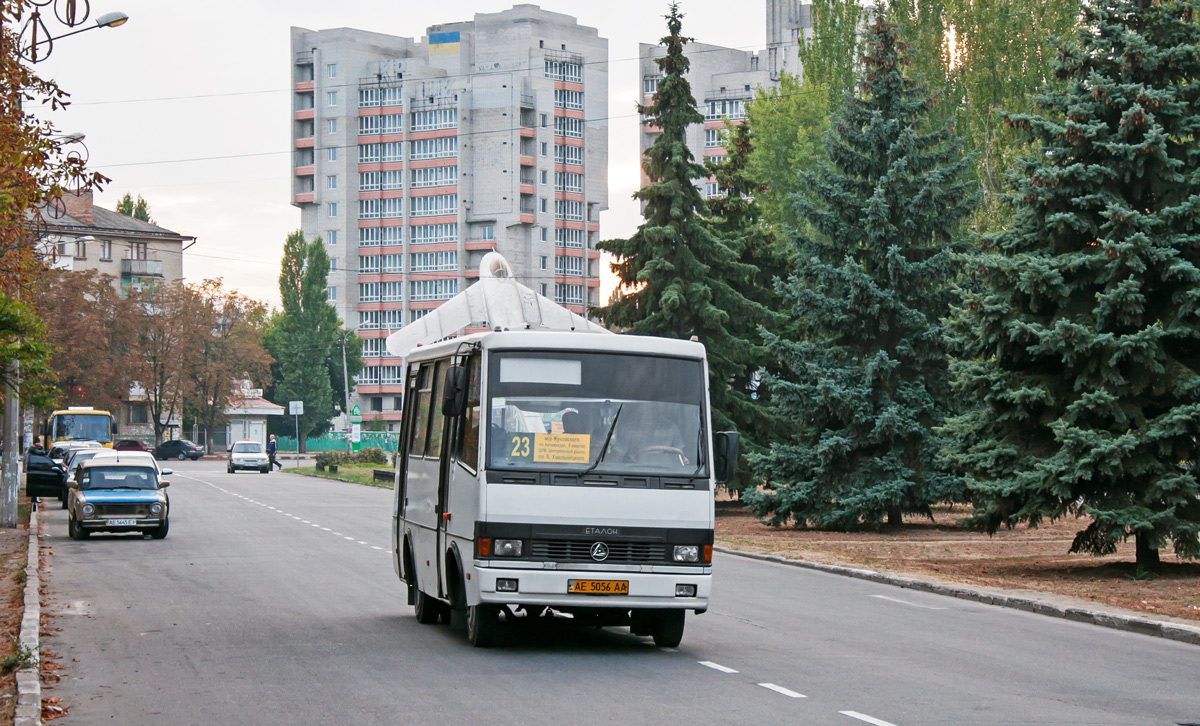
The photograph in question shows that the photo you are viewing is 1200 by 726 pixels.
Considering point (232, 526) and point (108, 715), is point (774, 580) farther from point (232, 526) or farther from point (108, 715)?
point (232, 526)

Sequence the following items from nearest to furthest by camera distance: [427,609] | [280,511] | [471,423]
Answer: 1. [471,423]
2. [427,609]
3. [280,511]

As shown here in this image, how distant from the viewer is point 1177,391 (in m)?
21.0

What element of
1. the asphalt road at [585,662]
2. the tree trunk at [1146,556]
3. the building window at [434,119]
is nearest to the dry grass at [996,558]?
the tree trunk at [1146,556]

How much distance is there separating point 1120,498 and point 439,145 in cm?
12120

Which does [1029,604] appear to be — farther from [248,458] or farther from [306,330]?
[306,330]

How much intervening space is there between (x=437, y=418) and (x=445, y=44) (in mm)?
131959

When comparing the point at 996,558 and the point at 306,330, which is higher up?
the point at 306,330

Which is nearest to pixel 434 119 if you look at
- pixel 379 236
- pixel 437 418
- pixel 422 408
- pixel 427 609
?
pixel 379 236

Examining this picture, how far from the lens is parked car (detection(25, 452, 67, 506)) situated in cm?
3962

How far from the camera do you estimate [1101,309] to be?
70.1 feet

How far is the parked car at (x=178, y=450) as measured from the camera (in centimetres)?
9938

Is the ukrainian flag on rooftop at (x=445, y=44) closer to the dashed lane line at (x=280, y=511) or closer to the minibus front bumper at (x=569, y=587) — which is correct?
the dashed lane line at (x=280, y=511)

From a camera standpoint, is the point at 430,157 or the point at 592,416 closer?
the point at 592,416

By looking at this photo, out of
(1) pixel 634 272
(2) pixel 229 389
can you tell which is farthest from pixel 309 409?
(1) pixel 634 272
